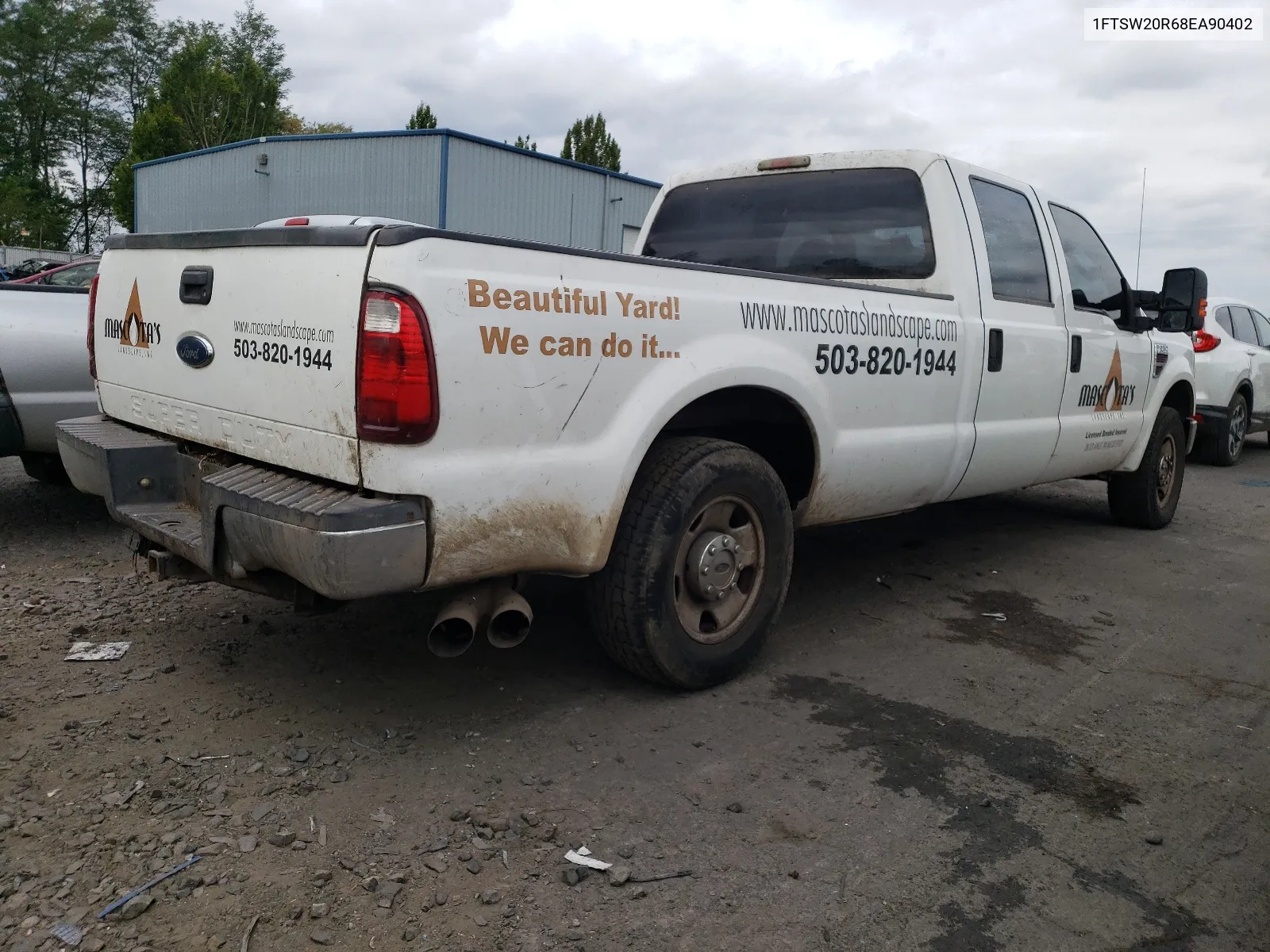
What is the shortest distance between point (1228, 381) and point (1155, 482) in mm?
4801

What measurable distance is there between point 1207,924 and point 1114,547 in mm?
4265

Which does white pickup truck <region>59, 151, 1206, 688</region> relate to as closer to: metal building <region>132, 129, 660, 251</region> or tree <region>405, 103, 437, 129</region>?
metal building <region>132, 129, 660, 251</region>

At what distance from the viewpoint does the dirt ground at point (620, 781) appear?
2342 mm

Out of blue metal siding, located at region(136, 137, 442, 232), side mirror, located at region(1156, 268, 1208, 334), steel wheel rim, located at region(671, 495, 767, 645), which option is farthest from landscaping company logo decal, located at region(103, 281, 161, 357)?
blue metal siding, located at region(136, 137, 442, 232)

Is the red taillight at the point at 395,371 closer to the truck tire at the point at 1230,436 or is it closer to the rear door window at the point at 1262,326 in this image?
the truck tire at the point at 1230,436

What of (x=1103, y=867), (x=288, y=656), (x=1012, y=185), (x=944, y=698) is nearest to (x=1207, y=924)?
(x=1103, y=867)

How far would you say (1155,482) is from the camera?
6680mm

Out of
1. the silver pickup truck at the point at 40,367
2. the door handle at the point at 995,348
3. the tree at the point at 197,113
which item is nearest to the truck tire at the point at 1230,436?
the door handle at the point at 995,348

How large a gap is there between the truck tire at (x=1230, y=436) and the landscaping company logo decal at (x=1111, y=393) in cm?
551

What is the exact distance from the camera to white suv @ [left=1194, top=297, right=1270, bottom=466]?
10.5 meters

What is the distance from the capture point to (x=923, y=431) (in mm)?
4309

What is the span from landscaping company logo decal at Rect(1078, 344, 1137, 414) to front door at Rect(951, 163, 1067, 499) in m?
0.42

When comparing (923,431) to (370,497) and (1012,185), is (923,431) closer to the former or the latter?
(1012,185)

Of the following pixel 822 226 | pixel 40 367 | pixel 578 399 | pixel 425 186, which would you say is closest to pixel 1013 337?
pixel 822 226
